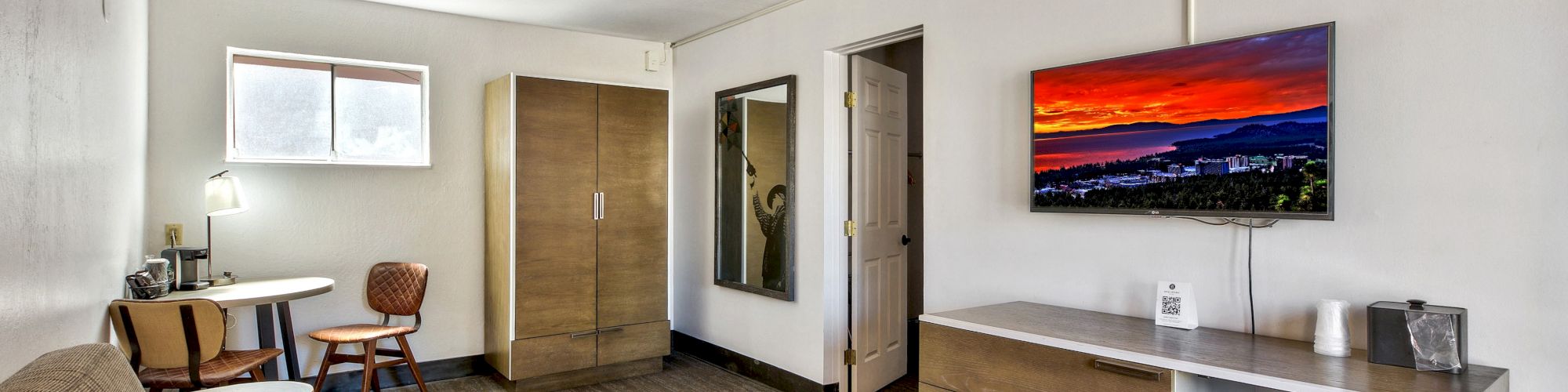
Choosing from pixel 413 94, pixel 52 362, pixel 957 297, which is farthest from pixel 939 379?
pixel 413 94

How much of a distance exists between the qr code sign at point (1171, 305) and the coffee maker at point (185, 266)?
3.83 meters

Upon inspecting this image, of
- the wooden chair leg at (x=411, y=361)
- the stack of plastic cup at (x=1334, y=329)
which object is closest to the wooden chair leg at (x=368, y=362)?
the wooden chair leg at (x=411, y=361)

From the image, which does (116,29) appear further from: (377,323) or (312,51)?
(377,323)

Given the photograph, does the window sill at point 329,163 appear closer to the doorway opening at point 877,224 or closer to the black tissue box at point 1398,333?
the doorway opening at point 877,224

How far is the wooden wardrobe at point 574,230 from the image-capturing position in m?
4.10

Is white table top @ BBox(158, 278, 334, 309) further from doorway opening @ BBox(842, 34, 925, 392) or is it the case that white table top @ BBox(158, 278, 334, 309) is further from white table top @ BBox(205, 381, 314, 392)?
doorway opening @ BBox(842, 34, 925, 392)

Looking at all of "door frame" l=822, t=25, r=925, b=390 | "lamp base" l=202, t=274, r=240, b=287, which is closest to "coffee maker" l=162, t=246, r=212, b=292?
"lamp base" l=202, t=274, r=240, b=287

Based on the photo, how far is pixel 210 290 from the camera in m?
3.23

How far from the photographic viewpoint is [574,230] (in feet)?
14.0

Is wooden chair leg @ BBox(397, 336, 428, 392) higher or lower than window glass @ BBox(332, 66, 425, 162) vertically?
lower

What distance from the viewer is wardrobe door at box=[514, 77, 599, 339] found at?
4.10 meters

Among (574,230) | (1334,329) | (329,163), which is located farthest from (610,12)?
(1334,329)

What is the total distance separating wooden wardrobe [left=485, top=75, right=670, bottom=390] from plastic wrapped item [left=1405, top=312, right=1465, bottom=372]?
3.58 m

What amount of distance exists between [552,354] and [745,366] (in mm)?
1101
